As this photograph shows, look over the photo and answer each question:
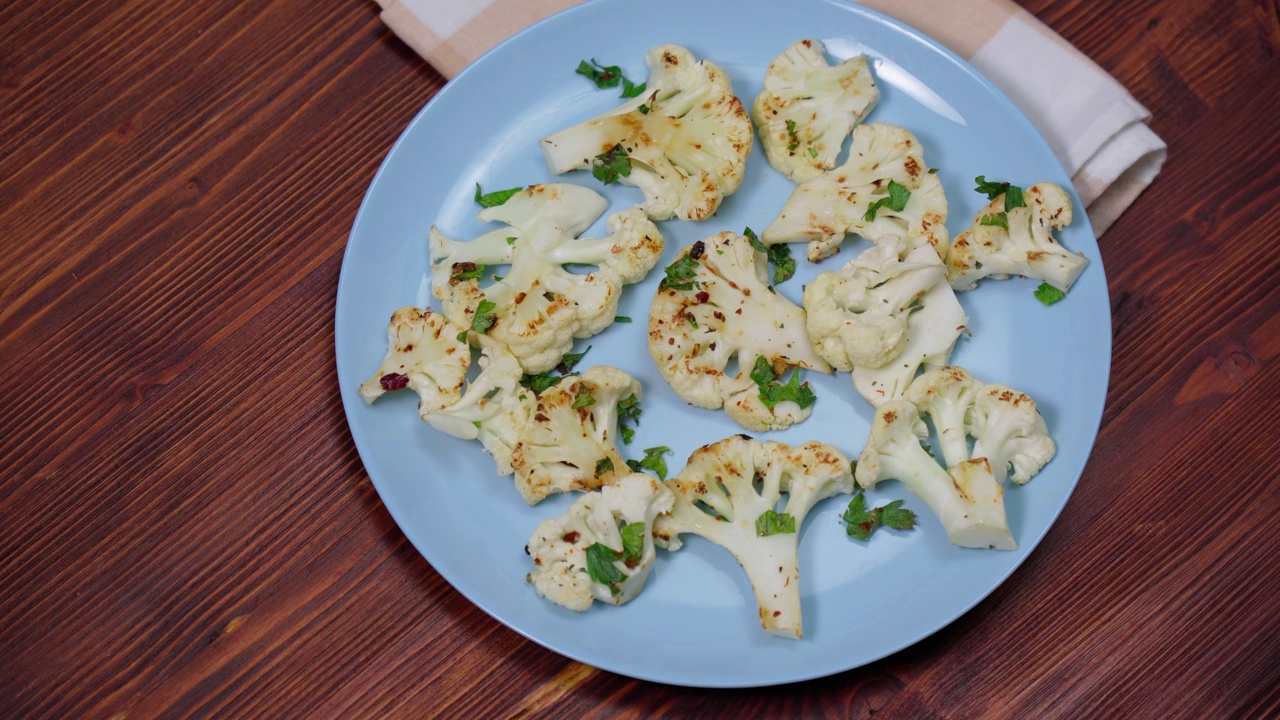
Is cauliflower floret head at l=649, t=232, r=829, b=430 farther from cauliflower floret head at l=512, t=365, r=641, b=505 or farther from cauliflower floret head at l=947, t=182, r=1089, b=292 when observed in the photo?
cauliflower floret head at l=947, t=182, r=1089, b=292

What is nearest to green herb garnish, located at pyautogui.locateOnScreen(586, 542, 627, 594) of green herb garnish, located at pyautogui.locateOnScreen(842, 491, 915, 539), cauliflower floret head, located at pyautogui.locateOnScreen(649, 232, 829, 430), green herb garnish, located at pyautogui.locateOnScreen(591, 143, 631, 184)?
cauliflower floret head, located at pyautogui.locateOnScreen(649, 232, 829, 430)

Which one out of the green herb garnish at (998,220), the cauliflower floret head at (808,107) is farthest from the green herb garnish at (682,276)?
the green herb garnish at (998,220)

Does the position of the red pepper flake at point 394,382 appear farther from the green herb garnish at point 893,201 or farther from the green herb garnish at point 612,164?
the green herb garnish at point 893,201

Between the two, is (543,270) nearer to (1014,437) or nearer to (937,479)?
(937,479)

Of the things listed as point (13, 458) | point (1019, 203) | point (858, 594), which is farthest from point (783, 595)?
point (13, 458)

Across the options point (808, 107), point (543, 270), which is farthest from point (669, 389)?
point (808, 107)

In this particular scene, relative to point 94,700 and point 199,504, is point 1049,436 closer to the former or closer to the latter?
point 199,504
